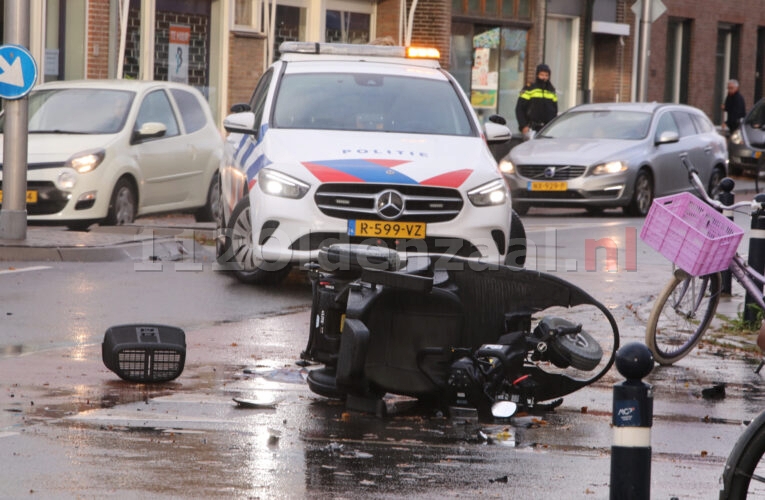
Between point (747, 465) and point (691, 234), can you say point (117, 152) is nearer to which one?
point (691, 234)

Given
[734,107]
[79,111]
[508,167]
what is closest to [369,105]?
[79,111]

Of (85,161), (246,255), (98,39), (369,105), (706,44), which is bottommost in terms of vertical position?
(246,255)

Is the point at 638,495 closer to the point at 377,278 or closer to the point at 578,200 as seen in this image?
the point at 377,278

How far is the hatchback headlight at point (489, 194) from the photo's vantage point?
1191 cm

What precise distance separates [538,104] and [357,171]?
48.3 ft

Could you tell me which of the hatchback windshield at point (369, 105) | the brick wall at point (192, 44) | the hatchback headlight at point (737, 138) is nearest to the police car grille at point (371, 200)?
the hatchback windshield at point (369, 105)

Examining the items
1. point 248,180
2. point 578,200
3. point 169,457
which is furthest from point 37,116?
point 169,457

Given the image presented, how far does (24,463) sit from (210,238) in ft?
32.9

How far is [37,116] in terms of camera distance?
16.6m

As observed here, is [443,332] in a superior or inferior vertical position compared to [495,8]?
inferior

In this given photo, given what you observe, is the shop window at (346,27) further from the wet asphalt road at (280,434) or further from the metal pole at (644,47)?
the wet asphalt road at (280,434)

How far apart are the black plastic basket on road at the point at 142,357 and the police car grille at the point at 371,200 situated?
3680mm

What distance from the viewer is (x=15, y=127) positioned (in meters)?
14.1

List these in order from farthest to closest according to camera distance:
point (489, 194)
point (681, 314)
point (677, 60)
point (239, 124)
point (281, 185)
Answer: point (677, 60) < point (239, 124) < point (489, 194) < point (281, 185) < point (681, 314)
